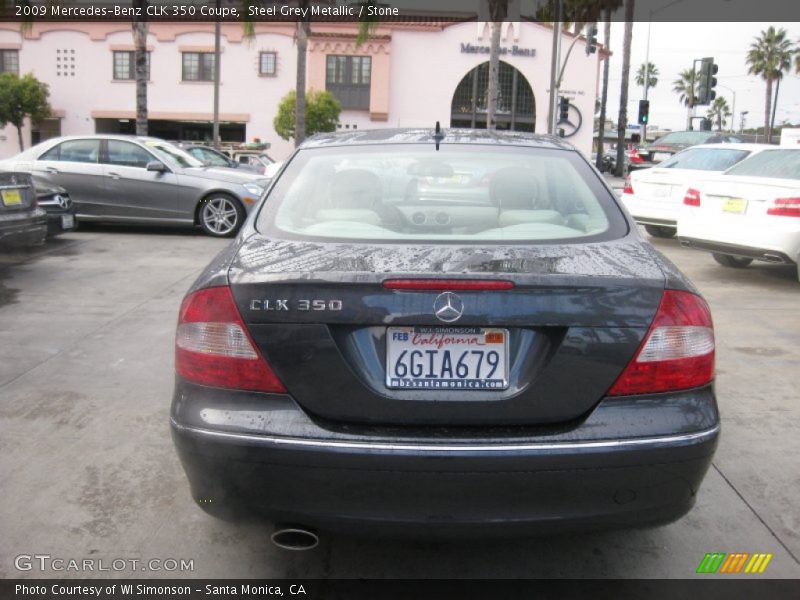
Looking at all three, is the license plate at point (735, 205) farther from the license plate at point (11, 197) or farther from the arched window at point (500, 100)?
the arched window at point (500, 100)

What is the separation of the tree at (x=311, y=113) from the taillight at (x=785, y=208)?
101ft

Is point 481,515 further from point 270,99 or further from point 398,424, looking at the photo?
point 270,99

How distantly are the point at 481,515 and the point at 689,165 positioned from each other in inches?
413

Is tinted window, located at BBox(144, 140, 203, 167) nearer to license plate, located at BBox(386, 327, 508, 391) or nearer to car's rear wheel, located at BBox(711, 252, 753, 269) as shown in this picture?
car's rear wheel, located at BBox(711, 252, 753, 269)

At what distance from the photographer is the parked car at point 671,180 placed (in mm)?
11211

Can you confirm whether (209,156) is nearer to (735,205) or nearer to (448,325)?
(735,205)

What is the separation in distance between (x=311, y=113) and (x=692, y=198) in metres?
30.1

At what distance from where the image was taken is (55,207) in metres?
10.1

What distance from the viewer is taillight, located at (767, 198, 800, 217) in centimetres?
798

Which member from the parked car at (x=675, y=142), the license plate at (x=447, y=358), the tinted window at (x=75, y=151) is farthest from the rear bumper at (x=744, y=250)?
the parked car at (x=675, y=142)

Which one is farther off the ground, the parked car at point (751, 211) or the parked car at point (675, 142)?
the parked car at point (675, 142)

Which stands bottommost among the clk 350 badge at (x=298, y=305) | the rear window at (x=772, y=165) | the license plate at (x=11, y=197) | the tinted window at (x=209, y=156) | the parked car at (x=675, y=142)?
the license plate at (x=11, y=197)

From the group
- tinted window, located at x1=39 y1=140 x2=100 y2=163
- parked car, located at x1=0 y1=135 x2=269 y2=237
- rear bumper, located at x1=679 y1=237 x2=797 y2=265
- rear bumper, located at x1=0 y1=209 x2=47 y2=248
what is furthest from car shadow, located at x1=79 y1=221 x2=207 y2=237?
rear bumper, located at x1=679 y1=237 x2=797 y2=265

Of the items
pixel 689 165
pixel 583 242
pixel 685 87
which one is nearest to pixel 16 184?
pixel 583 242
